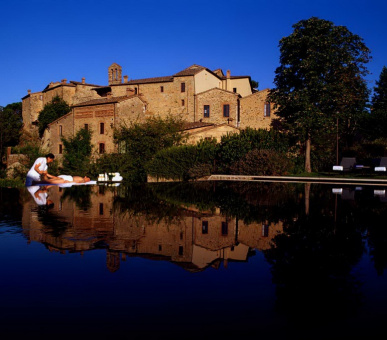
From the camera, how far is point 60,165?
126ft

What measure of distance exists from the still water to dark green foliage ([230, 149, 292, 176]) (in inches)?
534

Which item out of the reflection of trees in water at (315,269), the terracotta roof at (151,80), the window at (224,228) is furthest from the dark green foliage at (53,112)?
the reflection of trees in water at (315,269)

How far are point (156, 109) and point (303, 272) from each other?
131 ft

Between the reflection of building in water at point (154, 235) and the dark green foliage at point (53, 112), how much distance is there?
1752 inches

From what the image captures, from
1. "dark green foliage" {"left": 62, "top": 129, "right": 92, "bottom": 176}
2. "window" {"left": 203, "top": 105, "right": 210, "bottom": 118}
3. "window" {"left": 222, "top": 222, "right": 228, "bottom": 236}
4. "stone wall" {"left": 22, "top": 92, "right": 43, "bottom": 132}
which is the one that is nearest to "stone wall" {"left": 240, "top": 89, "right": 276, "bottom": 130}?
"window" {"left": 203, "top": 105, "right": 210, "bottom": 118}

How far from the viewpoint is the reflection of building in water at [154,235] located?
14.6 feet

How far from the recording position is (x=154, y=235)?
5406 millimetres

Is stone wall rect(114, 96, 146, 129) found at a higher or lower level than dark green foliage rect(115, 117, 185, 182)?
higher

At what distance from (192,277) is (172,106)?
39071 millimetres

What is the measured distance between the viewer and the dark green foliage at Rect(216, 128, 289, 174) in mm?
22672

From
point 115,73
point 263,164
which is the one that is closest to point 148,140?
point 263,164

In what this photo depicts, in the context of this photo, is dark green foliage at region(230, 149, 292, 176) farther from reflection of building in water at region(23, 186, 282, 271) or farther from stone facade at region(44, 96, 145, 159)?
stone facade at region(44, 96, 145, 159)

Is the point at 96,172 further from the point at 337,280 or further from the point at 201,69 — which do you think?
the point at 337,280

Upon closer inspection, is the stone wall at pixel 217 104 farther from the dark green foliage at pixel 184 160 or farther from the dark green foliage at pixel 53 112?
the dark green foliage at pixel 53 112
